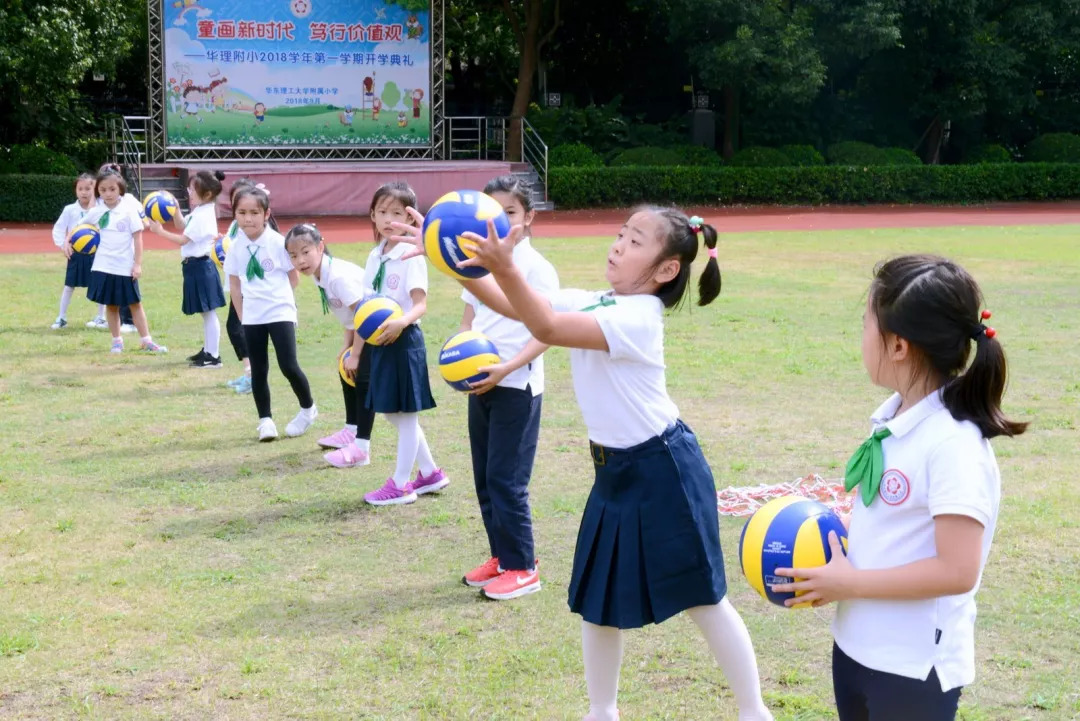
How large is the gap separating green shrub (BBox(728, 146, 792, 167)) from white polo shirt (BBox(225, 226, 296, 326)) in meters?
24.3

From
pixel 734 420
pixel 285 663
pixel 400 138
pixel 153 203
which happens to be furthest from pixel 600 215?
pixel 285 663

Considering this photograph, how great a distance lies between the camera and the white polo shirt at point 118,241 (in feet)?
35.2

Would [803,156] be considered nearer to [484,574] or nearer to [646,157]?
[646,157]

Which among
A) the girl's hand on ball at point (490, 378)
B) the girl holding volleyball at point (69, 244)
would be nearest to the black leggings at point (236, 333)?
the girl holding volleyball at point (69, 244)

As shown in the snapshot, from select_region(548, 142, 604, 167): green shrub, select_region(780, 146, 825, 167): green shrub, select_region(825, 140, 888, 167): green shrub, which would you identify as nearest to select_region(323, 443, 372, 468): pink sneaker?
select_region(548, 142, 604, 167): green shrub

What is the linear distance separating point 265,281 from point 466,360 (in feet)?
10.6

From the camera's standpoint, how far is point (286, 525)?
605 cm

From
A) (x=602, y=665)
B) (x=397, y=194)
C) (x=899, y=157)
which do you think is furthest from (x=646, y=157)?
(x=602, y=665)

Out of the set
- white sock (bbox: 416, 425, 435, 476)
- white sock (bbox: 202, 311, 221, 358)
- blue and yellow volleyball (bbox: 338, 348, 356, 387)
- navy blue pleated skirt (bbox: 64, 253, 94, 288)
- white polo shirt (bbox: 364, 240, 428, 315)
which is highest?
white polo shirt (bbox: 364, 240, 428, 315)

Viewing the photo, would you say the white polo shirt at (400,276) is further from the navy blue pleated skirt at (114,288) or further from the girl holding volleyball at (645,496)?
the navy blue pleated skirt at (114,288)

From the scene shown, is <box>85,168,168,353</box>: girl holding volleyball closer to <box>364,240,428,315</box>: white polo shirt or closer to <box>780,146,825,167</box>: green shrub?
<box>364,240,428,315</box>: white polo shirt

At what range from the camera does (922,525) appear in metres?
2.43

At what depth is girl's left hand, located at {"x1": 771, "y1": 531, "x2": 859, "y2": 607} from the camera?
2504 mm

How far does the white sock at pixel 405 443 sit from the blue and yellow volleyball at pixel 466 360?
1.46m
